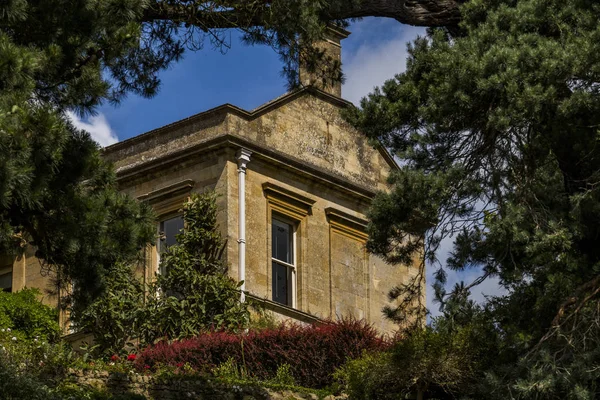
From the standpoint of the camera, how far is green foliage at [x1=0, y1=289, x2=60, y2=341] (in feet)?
99.6

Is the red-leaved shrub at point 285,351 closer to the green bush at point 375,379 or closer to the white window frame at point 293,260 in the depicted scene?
the green bush at point 375,379

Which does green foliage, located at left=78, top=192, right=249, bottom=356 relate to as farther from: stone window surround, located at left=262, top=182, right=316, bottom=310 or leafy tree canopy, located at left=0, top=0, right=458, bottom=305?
leafy tree canopy, located at left=0, top=0, right=458, bottom=305

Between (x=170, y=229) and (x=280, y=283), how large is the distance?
217 centimetres

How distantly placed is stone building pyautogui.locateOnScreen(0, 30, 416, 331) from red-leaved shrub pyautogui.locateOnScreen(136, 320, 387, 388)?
161 inches

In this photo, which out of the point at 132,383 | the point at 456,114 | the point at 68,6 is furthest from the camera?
the point at 132,383

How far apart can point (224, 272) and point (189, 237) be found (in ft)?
2.76

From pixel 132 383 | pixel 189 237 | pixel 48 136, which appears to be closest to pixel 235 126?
pixel 189 237

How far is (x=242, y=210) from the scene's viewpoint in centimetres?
3033

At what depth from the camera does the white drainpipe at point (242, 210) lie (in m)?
29.7

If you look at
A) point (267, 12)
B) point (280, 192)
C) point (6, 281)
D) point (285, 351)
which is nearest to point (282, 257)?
point (280, 192)

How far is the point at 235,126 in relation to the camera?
3083cm

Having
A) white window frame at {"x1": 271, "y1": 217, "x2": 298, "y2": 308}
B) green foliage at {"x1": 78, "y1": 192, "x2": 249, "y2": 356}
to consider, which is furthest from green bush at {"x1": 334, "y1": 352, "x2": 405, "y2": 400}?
A: white window frame at {"x1": 271, "y1": 217, "x2": 298, "y2": 308}

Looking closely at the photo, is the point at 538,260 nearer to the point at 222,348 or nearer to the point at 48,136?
the point at 48,136

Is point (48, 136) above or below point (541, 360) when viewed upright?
above
